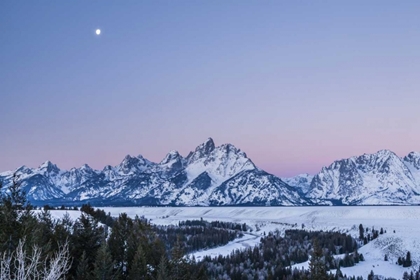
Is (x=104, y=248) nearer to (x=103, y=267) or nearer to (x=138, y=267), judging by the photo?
(x=103, y=267)

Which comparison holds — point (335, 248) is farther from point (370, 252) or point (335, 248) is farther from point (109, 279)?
point (109, 279)

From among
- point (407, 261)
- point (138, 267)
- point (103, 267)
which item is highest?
point (103, 267)

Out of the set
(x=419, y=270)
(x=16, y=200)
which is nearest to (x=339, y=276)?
(x=419, y=270)

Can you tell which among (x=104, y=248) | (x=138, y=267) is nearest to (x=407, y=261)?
(x=138, y=267)

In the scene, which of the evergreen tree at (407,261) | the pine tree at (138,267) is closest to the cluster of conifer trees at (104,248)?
the pine tree at (138,267)

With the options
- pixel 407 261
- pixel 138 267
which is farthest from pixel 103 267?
pixel 407 261

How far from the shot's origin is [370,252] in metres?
185

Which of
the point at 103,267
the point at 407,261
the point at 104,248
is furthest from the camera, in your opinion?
the point at 407,261

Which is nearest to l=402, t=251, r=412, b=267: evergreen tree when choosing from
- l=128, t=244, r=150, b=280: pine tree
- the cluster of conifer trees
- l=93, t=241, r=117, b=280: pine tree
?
the cluster of conifer trees

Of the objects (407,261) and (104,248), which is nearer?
(104,248)

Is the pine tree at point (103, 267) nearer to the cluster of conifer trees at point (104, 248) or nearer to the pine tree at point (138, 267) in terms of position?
the cluster of conifer trees at point (104, 248)

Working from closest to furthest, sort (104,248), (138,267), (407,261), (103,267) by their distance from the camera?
(103,267) → (104,248) → (138,267) → (407,261)

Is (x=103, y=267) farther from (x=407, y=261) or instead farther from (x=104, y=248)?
(x=407, y=261)

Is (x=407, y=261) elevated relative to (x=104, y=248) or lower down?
lower down
